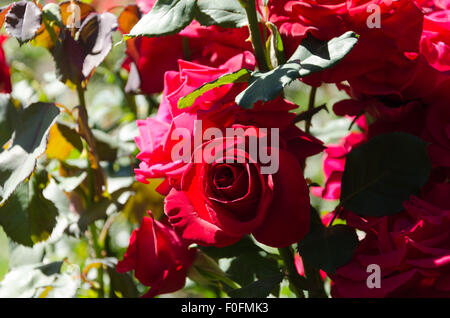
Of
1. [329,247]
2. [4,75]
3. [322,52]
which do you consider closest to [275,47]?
[322,52]

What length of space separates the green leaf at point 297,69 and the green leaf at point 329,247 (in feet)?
0.51

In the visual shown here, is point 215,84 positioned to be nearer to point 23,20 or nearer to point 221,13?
point 221,13

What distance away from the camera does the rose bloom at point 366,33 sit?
0.47 m

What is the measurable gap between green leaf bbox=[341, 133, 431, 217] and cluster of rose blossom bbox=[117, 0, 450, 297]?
0.8 inches

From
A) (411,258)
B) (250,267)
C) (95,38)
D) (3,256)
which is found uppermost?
(95,38)

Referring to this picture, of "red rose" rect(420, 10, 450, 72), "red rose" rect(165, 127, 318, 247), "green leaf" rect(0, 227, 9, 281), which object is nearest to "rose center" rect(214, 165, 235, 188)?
"red rose" rect(165, 127, 318, 247)

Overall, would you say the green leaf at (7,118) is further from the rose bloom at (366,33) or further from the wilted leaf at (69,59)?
the rose bloom at (366,33)

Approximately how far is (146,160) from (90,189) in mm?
224

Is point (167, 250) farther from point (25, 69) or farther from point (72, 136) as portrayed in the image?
point (25, 69)

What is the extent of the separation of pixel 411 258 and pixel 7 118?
0.47 metres

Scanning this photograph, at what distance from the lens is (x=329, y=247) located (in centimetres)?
49

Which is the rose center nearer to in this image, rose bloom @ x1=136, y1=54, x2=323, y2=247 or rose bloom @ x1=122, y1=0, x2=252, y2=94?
rose bloom @ x1=136, y1=54, x2=323, y2=247

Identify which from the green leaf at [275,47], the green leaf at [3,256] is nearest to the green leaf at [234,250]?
the green leaf at [275,47]
